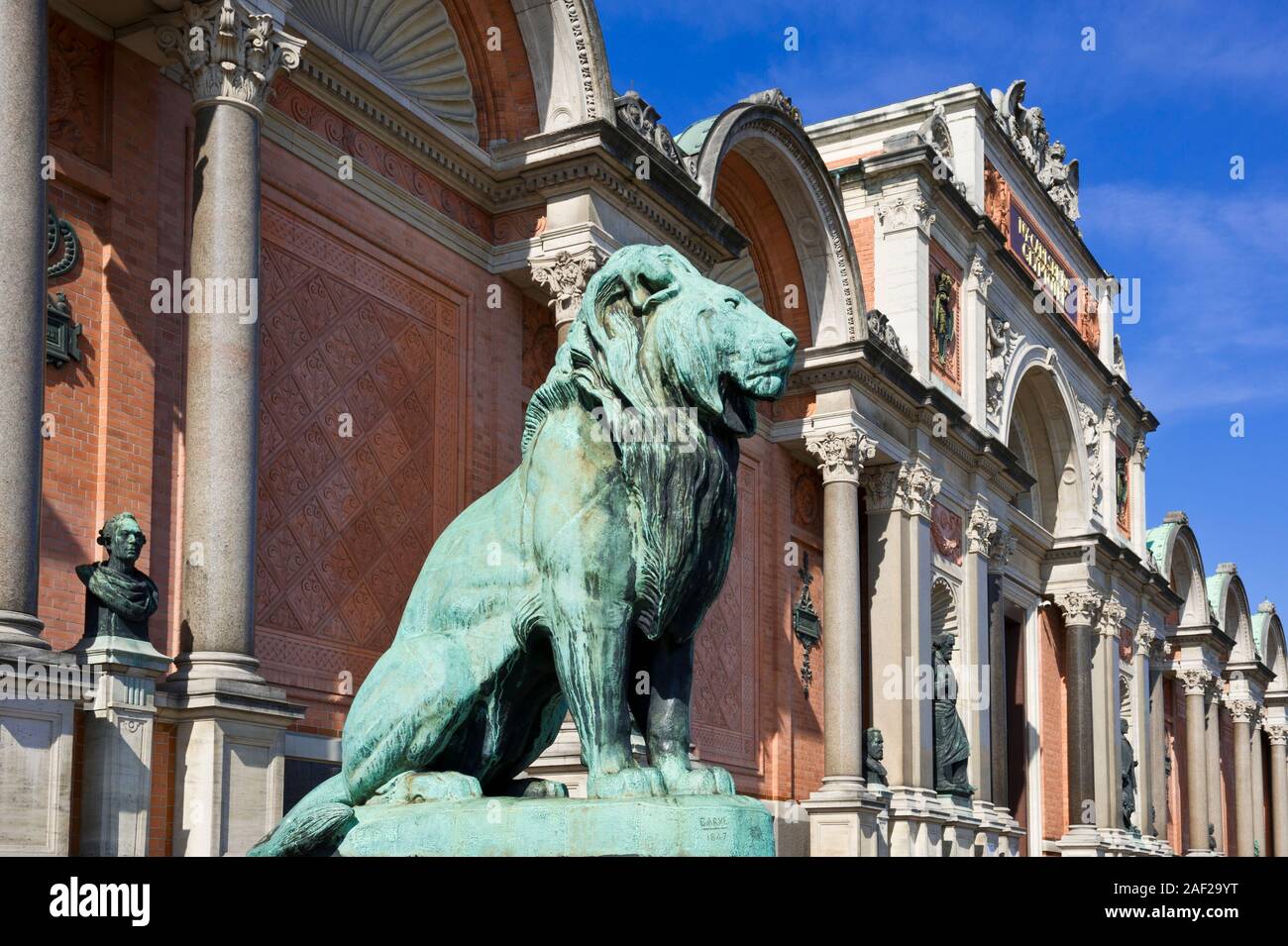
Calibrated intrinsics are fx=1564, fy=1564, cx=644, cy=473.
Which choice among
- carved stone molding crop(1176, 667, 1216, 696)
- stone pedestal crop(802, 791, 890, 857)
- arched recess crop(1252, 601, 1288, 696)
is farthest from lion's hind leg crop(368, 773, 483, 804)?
arched recess crop(1252, 601, 1288, 696)

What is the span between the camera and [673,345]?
3.86m

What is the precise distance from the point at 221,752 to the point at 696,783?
6.06 m

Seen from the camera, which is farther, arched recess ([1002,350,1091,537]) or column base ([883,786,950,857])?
arched recess ([1002,350,1091,537])

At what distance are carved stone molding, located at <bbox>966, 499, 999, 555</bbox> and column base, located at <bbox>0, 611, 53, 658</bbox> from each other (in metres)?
17.8

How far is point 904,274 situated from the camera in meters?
22.6

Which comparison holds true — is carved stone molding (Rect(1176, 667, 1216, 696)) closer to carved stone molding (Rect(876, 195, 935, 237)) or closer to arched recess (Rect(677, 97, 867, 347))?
carved stone molding (Rect(876, 195, 935, 237))

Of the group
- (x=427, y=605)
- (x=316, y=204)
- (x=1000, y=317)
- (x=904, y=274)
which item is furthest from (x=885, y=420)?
(x=427, y=605)

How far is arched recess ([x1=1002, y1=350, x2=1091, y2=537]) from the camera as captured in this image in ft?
101

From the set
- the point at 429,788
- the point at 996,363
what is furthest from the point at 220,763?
the point at 996,363

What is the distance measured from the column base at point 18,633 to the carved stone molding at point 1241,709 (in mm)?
42411

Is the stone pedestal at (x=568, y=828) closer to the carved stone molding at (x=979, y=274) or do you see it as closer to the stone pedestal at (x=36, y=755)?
the stone pedestal at (x=36, y=755)

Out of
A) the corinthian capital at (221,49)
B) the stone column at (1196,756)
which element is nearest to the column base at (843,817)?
the corinthian capital at (221,49)

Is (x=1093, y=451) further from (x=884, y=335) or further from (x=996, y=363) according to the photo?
(x=884, y=335)
